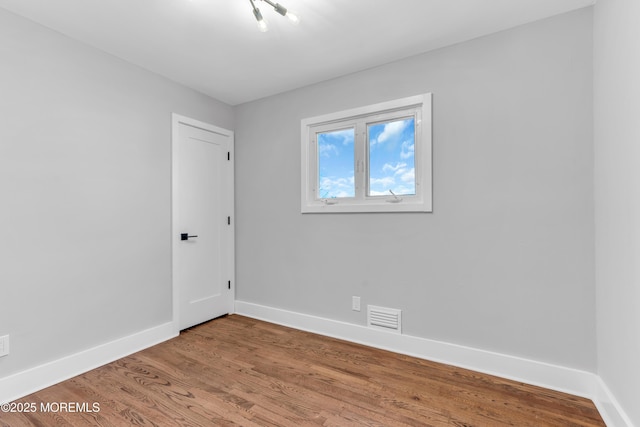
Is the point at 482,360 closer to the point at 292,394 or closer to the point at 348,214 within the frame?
the point at 292,394

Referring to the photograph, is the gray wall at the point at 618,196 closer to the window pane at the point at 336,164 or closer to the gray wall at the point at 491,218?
the gray wall at the point at 491,218

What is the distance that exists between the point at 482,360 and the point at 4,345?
3.23 metres

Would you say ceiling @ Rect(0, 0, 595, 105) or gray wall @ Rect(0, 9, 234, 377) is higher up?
ceiling @ Rect(0, 0, 595, 105)

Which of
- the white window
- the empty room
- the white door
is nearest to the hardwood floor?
the empty room

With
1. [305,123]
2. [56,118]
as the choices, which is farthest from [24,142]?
[305,123]

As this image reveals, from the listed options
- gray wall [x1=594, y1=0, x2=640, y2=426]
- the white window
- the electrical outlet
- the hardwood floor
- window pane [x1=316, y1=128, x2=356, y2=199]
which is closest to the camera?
gray wall [x1=594, y1=0, x2=640, y2=426]

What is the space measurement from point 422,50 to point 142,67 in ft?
8.04

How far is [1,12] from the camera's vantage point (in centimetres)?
194

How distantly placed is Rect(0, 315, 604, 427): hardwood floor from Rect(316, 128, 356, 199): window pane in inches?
58.4

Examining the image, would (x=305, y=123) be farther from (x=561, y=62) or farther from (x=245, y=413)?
(x=245, y=413)

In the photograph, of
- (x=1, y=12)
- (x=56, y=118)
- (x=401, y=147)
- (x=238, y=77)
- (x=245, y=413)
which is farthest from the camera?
(x=238, y=77)

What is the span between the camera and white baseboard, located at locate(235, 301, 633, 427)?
1.81 m

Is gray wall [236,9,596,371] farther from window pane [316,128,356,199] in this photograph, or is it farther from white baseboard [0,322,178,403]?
white baseboard [0,322,178,403]

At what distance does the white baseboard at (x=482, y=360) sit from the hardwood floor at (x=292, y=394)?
7cm
